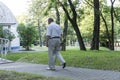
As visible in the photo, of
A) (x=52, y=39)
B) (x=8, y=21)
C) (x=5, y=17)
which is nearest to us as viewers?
(x=52, y=39)

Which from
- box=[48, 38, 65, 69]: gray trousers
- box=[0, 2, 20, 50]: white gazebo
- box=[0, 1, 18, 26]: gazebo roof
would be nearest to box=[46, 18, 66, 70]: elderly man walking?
box=[48, 38, 65, 69]: gray trousers

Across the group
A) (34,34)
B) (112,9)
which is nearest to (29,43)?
(34,34)

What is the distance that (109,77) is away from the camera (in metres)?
11.0

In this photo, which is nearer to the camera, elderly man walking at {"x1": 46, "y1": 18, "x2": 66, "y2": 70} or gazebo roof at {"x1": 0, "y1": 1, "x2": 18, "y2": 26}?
elderly man walking at {"x1": 46, "y1": 18, "x2": 66, "y2": 70}

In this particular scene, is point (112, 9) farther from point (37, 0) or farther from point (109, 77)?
point (109, 77)

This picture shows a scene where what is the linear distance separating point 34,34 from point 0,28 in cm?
1066

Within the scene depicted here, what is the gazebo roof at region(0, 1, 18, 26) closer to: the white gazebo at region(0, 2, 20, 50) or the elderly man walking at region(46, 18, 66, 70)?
the white gazebo at region(0, 2, 20, 50)

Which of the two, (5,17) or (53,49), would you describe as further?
(5,17)

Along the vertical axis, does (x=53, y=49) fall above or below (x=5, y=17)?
below

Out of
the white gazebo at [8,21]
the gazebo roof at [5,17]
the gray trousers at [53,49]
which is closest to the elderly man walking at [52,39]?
the gray trousers at [53,49]

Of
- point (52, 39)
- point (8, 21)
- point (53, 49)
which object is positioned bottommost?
point (53, 49)

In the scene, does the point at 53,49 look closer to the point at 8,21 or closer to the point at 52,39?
the point at 52,39

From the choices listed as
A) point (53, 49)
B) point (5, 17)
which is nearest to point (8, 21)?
point (5, 17)

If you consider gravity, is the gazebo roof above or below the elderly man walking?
above
